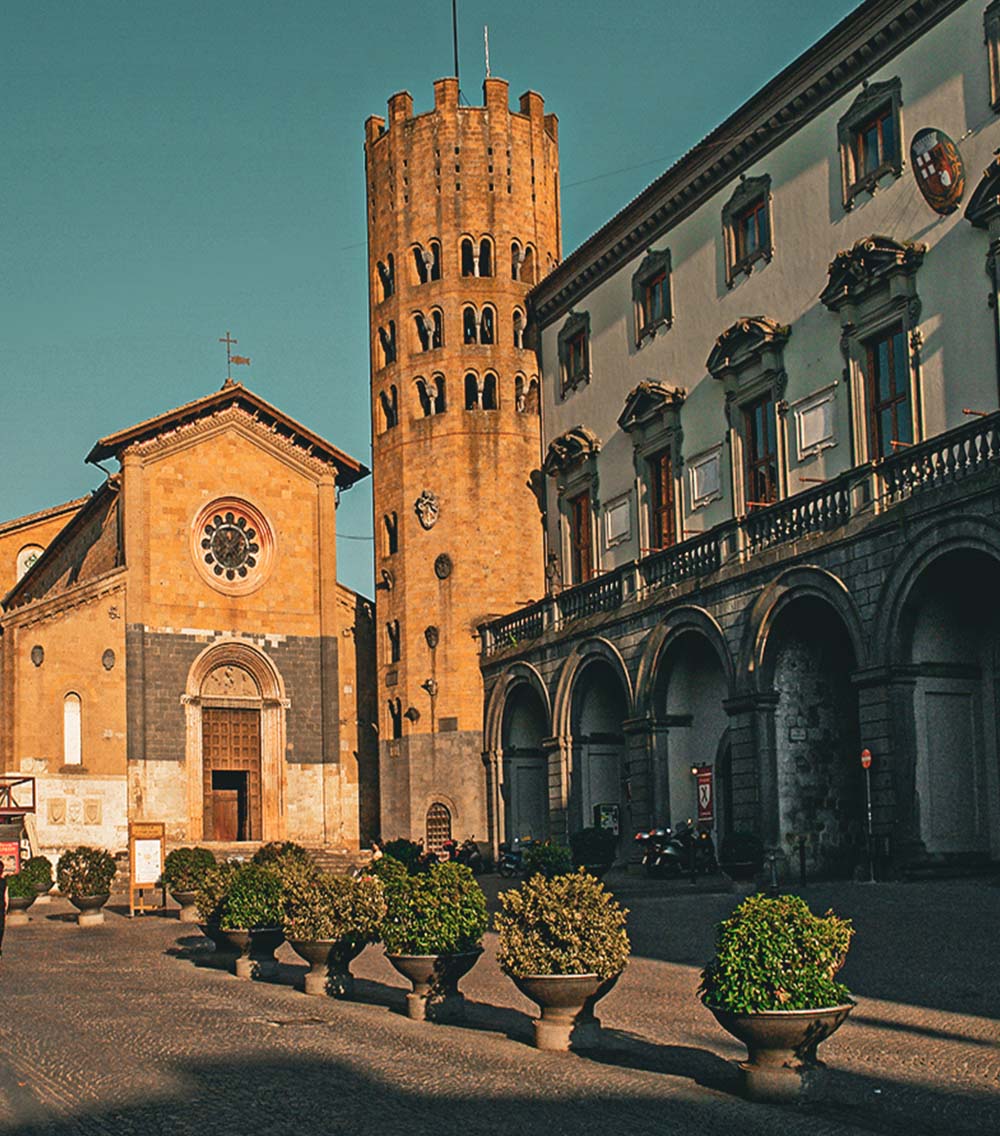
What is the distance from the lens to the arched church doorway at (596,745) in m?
37.9

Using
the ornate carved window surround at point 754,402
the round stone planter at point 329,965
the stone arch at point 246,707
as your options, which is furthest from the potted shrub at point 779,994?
the stone arch at point 246,707

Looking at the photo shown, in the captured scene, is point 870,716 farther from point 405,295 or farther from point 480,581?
point 405,295

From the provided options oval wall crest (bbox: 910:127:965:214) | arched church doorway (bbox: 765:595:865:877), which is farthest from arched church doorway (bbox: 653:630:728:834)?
oval wall crest (bbox: 910:127:965:214)

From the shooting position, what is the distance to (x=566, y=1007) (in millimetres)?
13711

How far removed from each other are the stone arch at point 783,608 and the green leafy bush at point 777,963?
1562cm

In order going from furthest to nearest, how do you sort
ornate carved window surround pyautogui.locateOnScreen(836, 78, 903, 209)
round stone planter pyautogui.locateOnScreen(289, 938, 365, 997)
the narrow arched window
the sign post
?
the narrow arched window → ornate carved window surround pyautogui.locateOnScreen(836, 78, 903, 209) → the sign post → round stone planter pyautogui.locateOnScreen(289, 938, 365, 997)

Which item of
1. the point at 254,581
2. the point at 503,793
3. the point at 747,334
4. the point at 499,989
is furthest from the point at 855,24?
the point at 254,581

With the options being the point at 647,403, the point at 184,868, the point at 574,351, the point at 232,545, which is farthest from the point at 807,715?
the point at 232,545

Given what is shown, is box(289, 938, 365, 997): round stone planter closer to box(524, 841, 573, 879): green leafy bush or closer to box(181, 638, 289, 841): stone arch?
box(524, 841, 573, 879): green leafy bush

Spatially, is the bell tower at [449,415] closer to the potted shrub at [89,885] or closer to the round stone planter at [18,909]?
the potted shrub at [89,885]

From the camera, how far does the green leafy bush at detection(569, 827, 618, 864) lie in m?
31.9

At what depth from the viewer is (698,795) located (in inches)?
1257

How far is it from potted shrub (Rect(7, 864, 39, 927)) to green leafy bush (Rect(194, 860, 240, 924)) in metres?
14.2

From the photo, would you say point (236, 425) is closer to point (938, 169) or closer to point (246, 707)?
point (246, 707)
